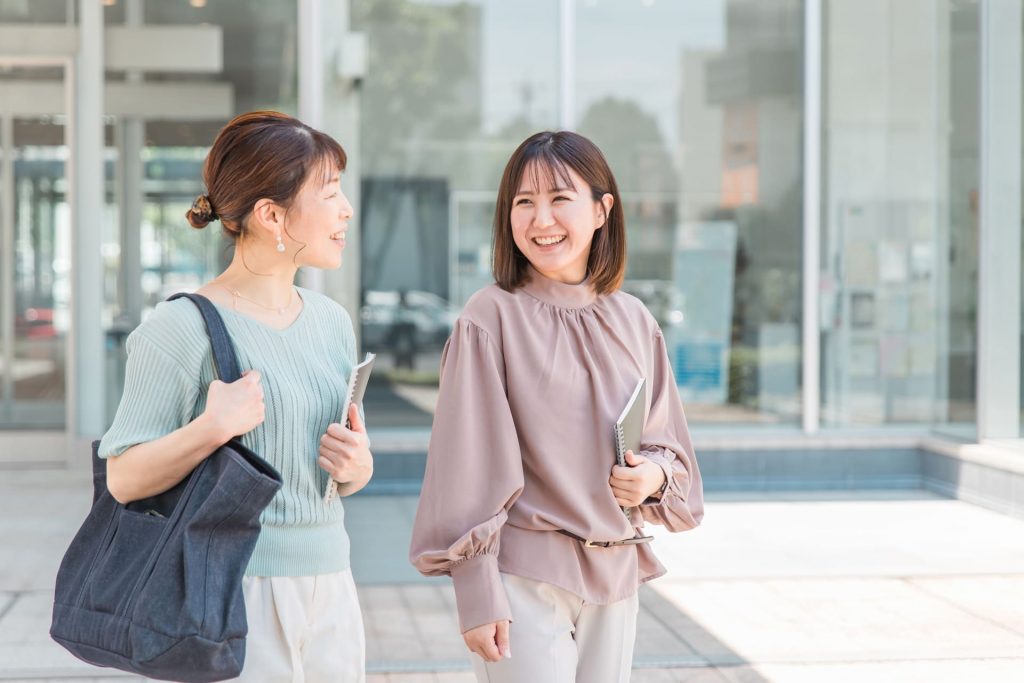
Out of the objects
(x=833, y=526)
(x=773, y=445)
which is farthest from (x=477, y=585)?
(x=773, y=445)

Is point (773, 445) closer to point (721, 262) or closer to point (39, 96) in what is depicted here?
point (721, 262)

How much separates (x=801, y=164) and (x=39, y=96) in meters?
6.23

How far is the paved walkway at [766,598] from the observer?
15.6 ft

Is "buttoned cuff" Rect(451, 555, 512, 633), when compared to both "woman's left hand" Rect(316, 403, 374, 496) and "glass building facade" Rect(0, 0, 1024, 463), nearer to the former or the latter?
"woman's left hand" Rect(316, 403, 374, 496)

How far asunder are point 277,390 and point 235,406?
16 centimetres

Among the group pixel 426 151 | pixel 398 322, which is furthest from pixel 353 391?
pixel 426 151

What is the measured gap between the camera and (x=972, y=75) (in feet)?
31.7

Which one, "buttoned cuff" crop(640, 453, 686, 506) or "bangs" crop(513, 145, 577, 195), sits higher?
"bangs" crop(513, 145, 577, 195)

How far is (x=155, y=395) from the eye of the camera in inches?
81.5

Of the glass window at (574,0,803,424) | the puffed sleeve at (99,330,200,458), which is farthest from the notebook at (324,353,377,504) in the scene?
the glass window at (574,0,803,424)

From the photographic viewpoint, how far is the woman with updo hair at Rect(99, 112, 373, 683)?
81.5 inches

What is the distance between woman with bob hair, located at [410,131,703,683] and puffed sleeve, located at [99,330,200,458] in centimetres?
48

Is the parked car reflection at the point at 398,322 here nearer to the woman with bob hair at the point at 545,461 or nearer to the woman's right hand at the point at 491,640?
the woman with bob hair at the point at 545,461

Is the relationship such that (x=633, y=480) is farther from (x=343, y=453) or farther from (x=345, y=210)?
(x=345, y=210)
